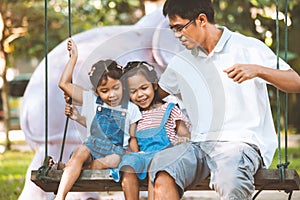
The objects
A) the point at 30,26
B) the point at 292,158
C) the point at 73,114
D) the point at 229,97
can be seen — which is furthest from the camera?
the point at 30,26

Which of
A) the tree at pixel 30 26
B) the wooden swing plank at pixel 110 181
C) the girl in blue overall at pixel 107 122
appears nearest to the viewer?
the wooden swing plank at pixel 110 181

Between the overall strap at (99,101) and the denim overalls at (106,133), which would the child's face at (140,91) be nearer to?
the denim overalls at (106,133)

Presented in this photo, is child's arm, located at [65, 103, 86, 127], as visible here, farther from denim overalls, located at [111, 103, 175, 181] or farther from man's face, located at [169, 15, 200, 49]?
man's face, located at [169, 15, 200, 49]

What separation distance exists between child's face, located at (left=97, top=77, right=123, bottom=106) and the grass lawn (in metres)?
3.12

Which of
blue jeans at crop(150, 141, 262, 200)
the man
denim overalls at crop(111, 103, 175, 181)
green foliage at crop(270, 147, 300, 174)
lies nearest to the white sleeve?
the man

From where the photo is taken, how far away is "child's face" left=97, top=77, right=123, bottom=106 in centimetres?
453

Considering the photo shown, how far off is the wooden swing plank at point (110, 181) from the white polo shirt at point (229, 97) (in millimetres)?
190

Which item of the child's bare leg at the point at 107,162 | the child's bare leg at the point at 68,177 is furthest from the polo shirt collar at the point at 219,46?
the child's bare leg at the point at 68,177

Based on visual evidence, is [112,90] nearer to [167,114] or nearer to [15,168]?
[167,114]

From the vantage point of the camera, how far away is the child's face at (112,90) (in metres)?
4.53

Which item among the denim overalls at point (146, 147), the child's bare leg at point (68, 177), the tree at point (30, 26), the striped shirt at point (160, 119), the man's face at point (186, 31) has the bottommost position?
the tree at point (30, 26)

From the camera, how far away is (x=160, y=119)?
4465 millimetres

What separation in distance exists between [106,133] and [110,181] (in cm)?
42

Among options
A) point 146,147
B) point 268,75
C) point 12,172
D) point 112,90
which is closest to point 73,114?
point 112,90
